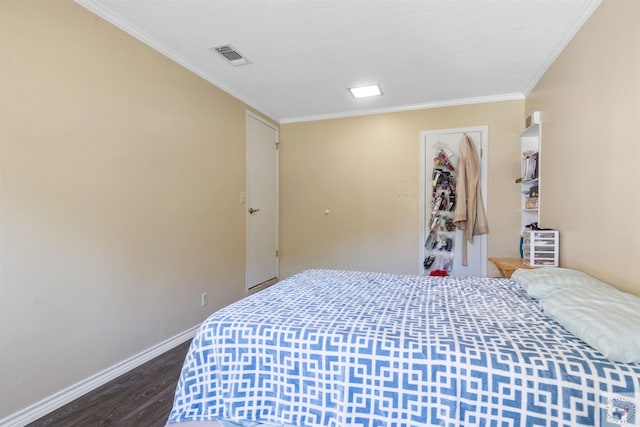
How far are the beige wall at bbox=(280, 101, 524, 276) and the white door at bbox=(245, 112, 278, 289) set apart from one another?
0.53ft

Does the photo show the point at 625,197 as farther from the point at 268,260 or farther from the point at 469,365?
the point at 268,260

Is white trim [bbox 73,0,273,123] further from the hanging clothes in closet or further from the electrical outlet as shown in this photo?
the hanging clothes in closet

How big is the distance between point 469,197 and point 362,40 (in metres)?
2.05

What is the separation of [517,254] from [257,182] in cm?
305

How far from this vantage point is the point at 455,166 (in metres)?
3.49

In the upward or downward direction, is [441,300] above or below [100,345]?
above

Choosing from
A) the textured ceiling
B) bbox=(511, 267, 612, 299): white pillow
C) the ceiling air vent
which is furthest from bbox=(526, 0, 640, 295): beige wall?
the ceiling air vent

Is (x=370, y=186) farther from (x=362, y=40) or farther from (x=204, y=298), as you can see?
(x=204, y=298)

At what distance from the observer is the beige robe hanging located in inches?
131

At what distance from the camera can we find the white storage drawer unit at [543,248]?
2258 millimetres

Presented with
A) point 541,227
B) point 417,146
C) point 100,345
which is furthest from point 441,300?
point 417,146

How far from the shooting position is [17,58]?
60.7 inches

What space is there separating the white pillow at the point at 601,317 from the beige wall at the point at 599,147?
36 centimetres

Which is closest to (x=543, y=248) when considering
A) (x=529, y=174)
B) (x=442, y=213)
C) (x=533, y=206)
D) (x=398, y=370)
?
(x=533, y=206)
